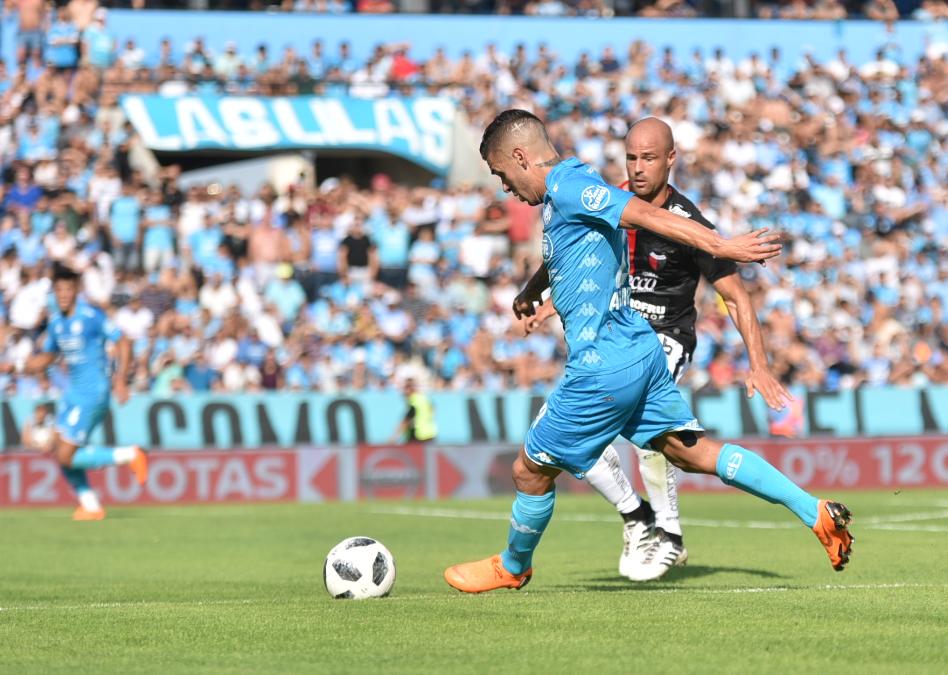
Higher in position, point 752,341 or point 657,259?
point 657,259

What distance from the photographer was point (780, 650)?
6.43 meters

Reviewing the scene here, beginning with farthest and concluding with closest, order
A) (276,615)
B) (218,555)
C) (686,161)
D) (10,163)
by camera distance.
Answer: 1. (686,161)
2. (10,163)
3. (218,555)
4. (276,615)

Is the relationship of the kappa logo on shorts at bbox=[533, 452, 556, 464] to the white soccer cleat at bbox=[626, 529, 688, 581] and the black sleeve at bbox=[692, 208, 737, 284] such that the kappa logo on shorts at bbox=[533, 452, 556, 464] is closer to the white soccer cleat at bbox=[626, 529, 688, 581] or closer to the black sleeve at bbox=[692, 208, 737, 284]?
the black sleeve at bbox=[692, 208, 737, 284]

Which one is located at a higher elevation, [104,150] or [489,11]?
[489,11]

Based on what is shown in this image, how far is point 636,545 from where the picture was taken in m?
10.2

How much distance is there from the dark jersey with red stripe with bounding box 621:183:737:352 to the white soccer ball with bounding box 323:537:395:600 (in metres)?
2.37

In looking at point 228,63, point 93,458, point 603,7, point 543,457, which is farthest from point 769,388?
point 603,7

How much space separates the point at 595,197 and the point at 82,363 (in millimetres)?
11463

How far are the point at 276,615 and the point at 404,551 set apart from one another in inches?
232

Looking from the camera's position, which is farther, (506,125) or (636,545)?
(636,545)

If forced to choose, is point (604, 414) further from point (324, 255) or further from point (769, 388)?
point (324, 255)

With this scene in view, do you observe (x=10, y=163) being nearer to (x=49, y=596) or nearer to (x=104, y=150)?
(x=104, y=150)

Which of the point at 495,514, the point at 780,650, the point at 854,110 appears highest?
the point at 854,110

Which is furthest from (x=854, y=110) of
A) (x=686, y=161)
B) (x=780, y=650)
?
(x=780, y=650)
